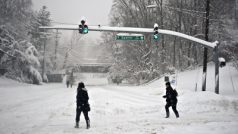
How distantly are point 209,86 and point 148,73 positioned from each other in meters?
15.4

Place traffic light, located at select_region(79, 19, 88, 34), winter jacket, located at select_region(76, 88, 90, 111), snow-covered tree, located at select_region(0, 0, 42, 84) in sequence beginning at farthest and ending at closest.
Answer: snow-covered tree, located at select_region(0, 0, 42, 84)
traffic light, located at select_region(79, 19, 88, 34)
winter jacket, located at select_region(76, 88, 90, 111)

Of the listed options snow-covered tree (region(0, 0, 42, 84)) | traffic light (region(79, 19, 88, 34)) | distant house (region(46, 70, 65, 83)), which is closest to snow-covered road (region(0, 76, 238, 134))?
traffic light (region(79, 19, 88, 34))

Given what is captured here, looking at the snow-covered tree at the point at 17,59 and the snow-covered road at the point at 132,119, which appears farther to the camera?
the snow-covered tree at the point at 17,59

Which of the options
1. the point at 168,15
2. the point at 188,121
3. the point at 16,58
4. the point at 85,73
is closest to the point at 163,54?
the point at 168,15

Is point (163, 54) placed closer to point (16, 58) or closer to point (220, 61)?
point (220, 61)

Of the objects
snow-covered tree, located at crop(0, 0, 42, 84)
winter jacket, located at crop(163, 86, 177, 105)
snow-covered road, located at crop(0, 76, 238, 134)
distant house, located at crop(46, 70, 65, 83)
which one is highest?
snow-covered tree, located at crop(0, 0, 42, 84)

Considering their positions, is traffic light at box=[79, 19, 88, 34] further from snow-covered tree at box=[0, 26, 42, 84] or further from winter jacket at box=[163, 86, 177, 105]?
snow-covered tree at box=[0, 26, 42, 84]

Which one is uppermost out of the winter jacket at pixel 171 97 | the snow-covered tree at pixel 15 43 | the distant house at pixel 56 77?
the snow-covered tree at pixel 15 43

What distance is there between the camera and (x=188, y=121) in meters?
10.8

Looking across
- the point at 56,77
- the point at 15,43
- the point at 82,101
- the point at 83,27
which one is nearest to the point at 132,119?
the point at 82,101

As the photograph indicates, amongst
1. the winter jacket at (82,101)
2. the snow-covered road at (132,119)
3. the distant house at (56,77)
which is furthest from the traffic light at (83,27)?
the distant house at (56,77)

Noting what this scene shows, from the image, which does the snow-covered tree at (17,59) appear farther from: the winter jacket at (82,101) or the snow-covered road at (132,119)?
the winter jacket at (82,101)

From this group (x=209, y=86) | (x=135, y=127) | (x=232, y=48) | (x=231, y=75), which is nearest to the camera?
(x=135, y=127)

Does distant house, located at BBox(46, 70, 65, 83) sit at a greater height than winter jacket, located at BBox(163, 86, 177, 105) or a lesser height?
lesser
